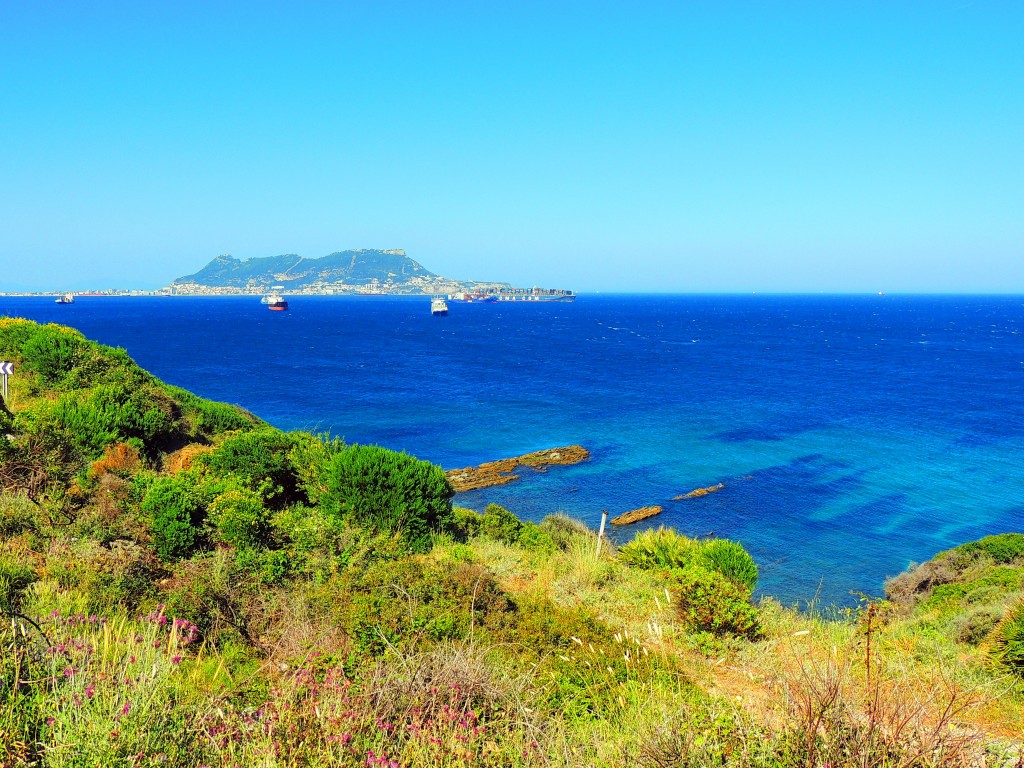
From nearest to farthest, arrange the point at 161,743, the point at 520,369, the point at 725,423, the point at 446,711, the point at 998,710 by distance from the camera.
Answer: the point at 161,743 < the point at 446,711 < the point at 998,710 < the point at 725,423 < the point at 520,369

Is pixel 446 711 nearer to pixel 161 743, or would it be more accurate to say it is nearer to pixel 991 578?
pixel 161 743

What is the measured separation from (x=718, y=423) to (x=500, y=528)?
29.2 meters

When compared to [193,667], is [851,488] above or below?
below

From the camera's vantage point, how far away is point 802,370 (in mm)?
64000

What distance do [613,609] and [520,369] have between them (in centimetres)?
5435

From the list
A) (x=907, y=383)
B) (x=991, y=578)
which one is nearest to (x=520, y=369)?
(x=907, y=383)

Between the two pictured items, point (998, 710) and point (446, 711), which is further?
point (998, 710)

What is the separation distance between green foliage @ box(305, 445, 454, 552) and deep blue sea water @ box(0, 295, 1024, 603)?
280 inches

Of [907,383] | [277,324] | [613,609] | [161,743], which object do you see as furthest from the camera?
[277,324]

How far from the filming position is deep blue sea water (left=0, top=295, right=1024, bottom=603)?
2344cm

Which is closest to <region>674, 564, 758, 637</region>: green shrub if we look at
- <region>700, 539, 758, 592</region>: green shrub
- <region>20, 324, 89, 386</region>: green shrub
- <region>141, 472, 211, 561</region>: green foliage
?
<region>700, 539, 758, 592</region>: green shrub

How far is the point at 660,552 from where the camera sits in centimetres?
1139

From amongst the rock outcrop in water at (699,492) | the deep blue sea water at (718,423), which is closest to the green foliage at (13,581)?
the deep blue sea water at (718,423)

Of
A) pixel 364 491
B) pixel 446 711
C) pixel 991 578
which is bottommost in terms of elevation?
pixel 991 578
